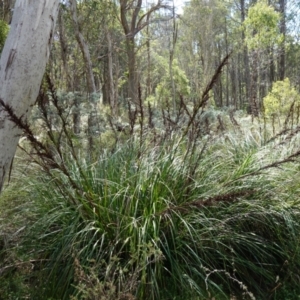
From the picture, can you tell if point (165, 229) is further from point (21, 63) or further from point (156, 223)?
point (21, 63)

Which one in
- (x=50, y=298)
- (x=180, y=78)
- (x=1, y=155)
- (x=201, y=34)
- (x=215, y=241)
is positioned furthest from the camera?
(x=180, y=78)

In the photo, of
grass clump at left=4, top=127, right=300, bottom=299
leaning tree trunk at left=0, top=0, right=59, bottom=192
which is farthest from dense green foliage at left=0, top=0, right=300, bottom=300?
leaning tree trunk at left=0, top=0, right=59, bottom=192

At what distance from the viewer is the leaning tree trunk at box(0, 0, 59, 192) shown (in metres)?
2.57

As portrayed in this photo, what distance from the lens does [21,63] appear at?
2.59 metres

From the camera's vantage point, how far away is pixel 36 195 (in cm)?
292

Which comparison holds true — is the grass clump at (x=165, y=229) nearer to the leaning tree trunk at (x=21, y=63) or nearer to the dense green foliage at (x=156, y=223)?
the dense green foliage at (x=156, y=223)

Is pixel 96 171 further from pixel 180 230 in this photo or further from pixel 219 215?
pixel 219 215

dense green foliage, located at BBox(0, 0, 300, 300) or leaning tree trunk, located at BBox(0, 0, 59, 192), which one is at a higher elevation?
leaning tree trunk, located at BBox(0, 0, 59, 192)

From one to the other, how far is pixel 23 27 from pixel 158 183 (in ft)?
4.75

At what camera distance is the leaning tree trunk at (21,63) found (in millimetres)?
2574

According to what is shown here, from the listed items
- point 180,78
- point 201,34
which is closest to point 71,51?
point 201,34

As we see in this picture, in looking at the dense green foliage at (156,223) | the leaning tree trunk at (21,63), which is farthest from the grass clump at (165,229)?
the leaning tree trunk at (21,63)

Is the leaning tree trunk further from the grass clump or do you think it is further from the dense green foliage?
the grass clump

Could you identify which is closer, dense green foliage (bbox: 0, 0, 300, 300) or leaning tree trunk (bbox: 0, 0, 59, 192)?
dense green foliage (bbox: 0, 0, 300, 300)
